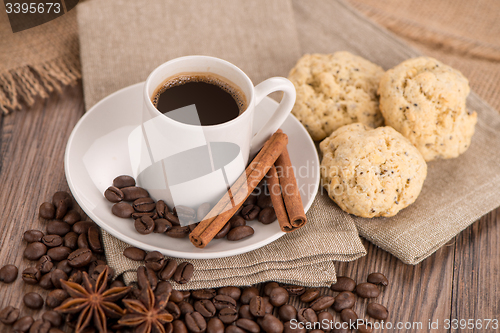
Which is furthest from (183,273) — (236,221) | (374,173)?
(374,173)

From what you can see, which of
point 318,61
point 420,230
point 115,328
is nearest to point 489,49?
point 318,61

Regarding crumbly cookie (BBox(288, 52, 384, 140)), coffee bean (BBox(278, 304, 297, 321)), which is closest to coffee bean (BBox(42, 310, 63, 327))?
coffee bean (BBox(278, 304, 297, 321))

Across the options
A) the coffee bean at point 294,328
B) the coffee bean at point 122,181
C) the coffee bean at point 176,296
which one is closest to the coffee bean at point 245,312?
the coffee bean at point 294,328

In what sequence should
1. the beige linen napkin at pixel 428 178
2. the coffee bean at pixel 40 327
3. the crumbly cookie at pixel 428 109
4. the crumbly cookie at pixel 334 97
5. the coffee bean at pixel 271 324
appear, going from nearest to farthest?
the coffee bean at pixel 40 327
the coffee bean at pixel 271 324
the beige linen napkin at pixel 428 178
the crumbly cookie at pixel 428 109
the crumbly cookie at pixel 334 97

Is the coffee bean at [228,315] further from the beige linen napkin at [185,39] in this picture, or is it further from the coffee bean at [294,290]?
the beige linen napkin at [185,39]

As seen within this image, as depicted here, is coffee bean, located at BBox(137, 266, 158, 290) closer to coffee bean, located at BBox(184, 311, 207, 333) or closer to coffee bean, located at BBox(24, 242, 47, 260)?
coffee bean, located at BBox(184, 311, 207, 333)

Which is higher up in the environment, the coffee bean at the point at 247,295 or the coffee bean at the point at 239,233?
the coffee bean at the point at 239,233

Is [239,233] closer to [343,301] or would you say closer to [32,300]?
[343,301]

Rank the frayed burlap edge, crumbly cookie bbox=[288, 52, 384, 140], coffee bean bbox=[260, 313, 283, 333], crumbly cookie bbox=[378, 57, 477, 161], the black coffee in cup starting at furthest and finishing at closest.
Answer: the frayed burlap edge
crumbly cookie bbox=[288, 52, 384, 140]
crumbly cookie bbox=[378, 57, 477, 161]
the black coffee in cup
coffee bean bbox=[260, 313, 283, 333]
